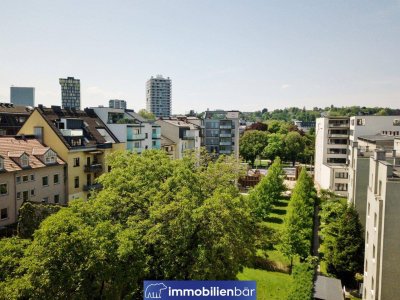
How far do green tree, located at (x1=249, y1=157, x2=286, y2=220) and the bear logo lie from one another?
106ft

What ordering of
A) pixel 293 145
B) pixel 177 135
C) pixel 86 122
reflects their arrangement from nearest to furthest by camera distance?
pixel 86 122
pixel 177 135
pixel 293 145

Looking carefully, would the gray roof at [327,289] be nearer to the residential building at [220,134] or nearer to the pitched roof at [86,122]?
the pitched roof at [86,122]

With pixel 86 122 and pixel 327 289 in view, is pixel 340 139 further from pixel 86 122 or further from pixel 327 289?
pixel 86 122

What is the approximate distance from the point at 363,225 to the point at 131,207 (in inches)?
1077

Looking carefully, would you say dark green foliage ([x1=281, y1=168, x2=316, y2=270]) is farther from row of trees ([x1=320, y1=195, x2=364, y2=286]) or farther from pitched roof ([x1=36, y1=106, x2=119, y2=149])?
pitched roof ([x1=36, y1=106, x2=119, y2=149])

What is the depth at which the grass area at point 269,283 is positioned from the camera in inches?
1098

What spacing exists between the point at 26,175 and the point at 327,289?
33.7 meters

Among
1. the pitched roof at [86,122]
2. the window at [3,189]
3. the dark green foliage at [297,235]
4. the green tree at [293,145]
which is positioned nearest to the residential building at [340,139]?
the dark green foliage at [297,235]

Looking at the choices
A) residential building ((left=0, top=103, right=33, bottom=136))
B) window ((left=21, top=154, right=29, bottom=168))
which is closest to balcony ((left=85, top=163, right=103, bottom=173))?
window ((left=21, top=154, right=29, bottom=168))

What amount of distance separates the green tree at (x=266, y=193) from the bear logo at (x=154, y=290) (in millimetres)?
32332

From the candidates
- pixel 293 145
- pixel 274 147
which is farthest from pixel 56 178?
pixel 293 145

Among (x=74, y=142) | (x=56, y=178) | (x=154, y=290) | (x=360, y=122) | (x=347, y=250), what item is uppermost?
(x=360, y=122)

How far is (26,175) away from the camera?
130 feet

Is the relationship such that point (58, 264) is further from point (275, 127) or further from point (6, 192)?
point (275, 127)
